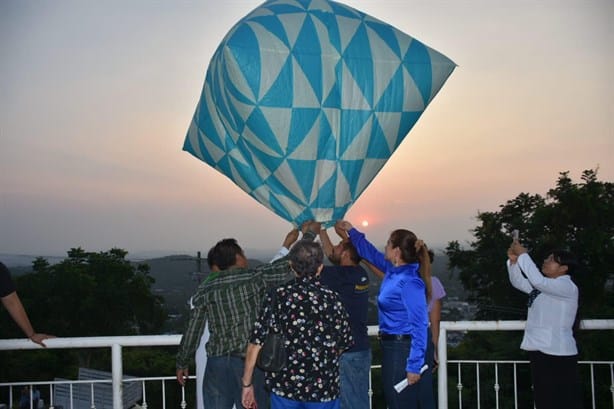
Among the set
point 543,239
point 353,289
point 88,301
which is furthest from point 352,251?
point 88,301

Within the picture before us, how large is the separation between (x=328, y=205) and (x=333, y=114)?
55 centimetres

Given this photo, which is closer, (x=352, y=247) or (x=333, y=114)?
(x=352, y=247)

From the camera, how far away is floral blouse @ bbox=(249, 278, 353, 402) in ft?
7.79

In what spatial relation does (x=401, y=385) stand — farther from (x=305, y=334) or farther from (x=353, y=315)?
(x=305, y=334)

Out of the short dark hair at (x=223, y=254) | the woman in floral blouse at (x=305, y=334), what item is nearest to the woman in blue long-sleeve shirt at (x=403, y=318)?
the woman in floral blouse at (x=305, y=334)

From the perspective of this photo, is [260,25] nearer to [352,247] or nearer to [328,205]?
[328,205]

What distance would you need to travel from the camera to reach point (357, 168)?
12.9 ft

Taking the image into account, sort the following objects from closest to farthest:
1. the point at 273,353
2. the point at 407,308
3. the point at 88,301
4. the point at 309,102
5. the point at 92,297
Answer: the point at 273,353 → the point at 407,308 → the point at 309,102 → the point at 88,301 → the point at 92,297

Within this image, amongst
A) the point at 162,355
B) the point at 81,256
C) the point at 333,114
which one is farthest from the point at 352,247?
the point at 81,256

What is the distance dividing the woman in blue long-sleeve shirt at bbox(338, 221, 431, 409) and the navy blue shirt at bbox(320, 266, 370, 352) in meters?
0.14

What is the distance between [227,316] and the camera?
2854 mm

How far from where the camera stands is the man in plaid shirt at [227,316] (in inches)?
112

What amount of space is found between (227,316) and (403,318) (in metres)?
0.80

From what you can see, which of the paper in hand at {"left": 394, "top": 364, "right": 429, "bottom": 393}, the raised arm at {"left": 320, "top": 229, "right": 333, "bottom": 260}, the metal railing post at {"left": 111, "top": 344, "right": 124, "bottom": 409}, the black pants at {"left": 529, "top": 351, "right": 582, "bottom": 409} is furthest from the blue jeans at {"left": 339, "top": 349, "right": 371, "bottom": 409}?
the metal railing post at {"left": 111, "top": 344, "right": 124, "bottom": 409}
